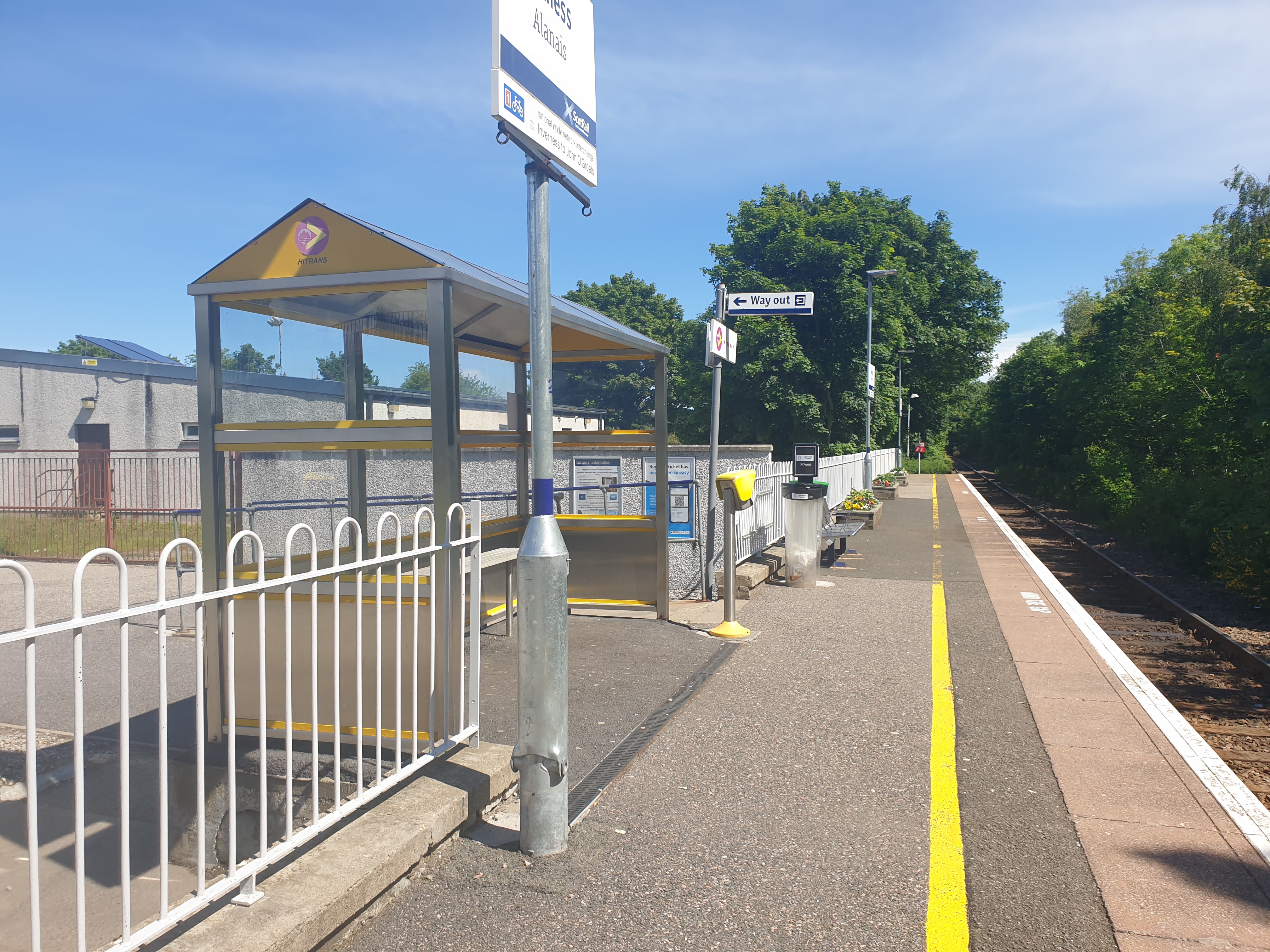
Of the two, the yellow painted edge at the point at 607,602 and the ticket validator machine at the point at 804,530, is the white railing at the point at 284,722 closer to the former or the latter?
the yellow painted edge at the point at 607,602

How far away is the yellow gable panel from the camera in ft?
14.3

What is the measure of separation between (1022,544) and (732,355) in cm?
898

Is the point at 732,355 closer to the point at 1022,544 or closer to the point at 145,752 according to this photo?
the point at 145,752

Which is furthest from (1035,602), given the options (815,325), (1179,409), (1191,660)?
(815,325)

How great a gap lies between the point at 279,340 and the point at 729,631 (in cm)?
432

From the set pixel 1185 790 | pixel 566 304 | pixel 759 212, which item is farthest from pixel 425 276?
pixel 759 212

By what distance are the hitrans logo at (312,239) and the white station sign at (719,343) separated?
392cm

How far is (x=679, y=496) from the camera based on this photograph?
950cm

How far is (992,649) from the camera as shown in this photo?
23.4ft

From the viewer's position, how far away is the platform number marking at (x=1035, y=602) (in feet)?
29.1

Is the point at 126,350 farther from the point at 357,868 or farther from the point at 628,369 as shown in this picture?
the point at 357,868

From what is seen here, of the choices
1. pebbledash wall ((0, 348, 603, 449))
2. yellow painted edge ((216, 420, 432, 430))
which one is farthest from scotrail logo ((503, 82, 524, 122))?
pebbledash wall ((0, 348, 603, 449))

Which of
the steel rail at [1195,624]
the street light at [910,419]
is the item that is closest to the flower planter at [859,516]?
the steel rail at [1195,624]

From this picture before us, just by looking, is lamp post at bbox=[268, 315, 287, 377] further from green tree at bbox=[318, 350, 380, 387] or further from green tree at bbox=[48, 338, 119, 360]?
green tree at bbox=[48, 338, 119, 360]
